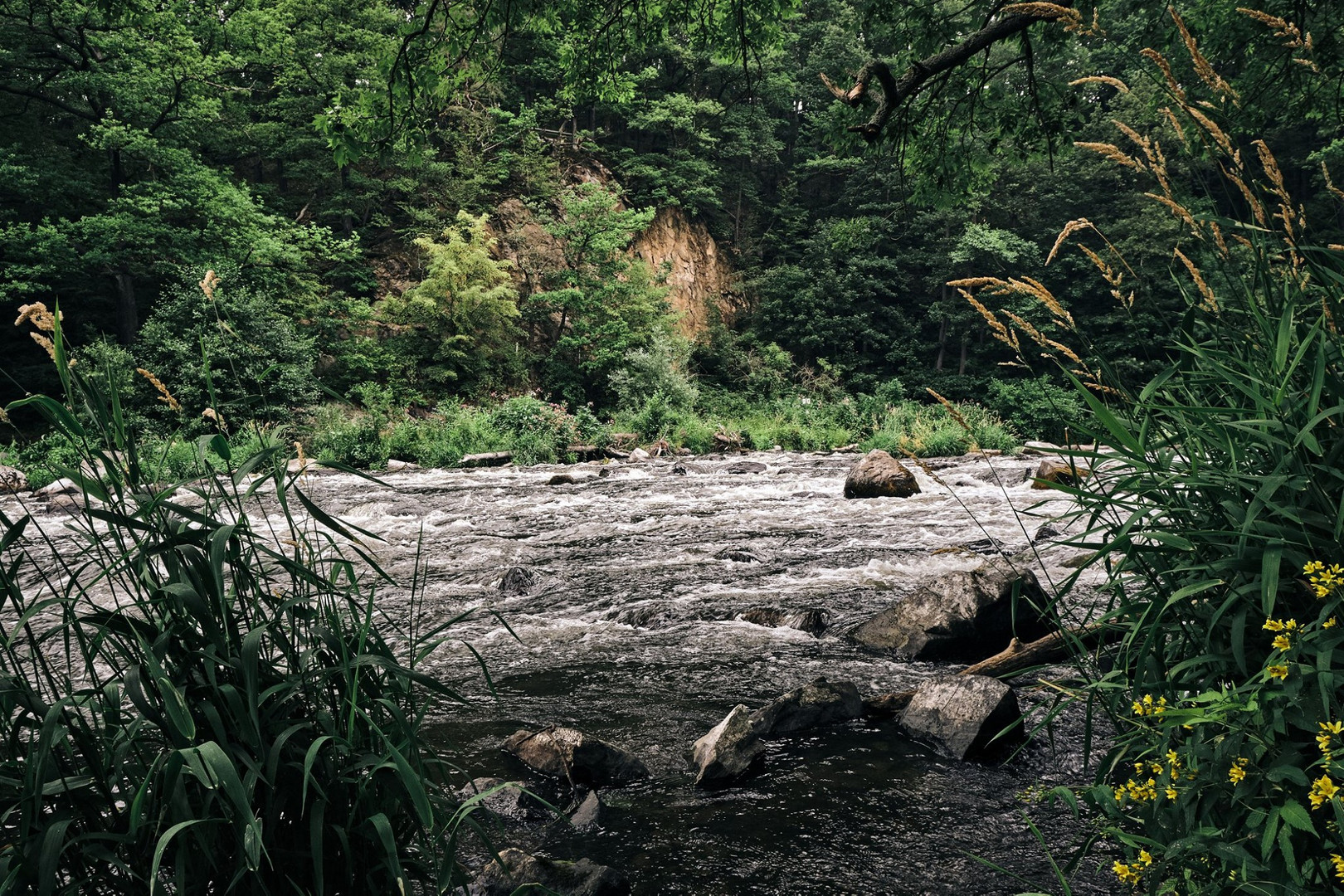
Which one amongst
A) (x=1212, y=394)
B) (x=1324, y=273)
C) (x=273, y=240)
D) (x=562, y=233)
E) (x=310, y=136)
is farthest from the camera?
(x=562, y=233)

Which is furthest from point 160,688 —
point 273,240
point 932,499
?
point 273,240

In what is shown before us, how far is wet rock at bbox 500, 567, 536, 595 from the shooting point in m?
6.19

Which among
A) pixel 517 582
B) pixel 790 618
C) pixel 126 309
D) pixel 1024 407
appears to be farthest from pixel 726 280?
pixel 790 618

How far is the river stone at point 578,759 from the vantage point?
297 cm

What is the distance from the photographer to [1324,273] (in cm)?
155

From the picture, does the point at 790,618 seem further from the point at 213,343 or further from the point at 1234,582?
the point at 213,343

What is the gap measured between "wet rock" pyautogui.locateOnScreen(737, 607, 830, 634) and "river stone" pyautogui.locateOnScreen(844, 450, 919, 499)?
18.7ft

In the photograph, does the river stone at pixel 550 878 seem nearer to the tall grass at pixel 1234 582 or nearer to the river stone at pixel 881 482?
the tall grass at pixel 1234 582

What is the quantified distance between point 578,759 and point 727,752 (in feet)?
2.09

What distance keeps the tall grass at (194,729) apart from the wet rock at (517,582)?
15.3 ft

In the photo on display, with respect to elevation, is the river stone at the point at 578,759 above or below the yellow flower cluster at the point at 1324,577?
below

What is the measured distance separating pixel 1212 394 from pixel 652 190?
29146 millimetres

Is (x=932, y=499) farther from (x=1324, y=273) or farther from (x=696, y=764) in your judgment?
(x=1324, y=273)

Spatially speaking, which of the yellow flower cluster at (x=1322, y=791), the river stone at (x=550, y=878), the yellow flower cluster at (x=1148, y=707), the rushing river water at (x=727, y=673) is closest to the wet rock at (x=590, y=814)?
the rushing river water at (x=727, y=673)
